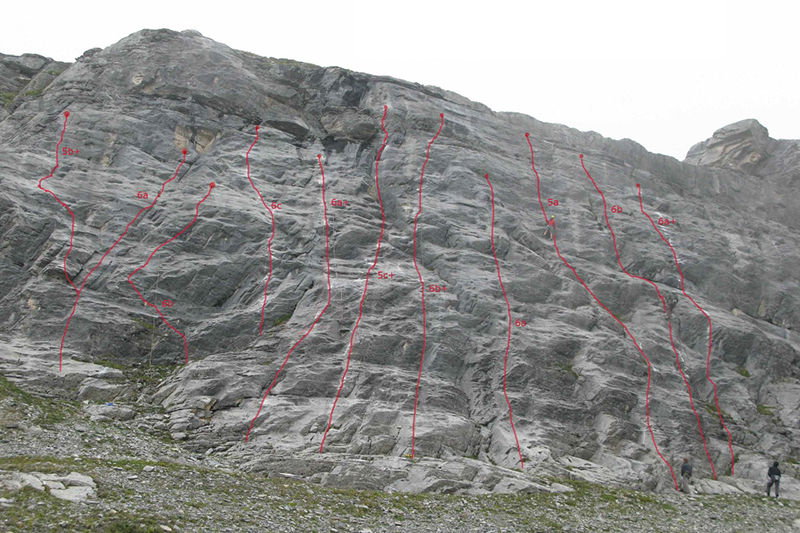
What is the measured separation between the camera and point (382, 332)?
36.0 m

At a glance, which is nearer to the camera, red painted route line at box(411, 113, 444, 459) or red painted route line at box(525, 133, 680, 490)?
red painted route line at box(411, 113, 444, 459)

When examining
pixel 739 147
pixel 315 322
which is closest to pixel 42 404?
pixel 315 322

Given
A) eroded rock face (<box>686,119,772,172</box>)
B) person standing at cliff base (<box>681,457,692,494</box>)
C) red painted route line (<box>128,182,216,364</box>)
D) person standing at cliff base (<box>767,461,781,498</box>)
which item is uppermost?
eroded rock face (<box>686,119,772,172</box>)

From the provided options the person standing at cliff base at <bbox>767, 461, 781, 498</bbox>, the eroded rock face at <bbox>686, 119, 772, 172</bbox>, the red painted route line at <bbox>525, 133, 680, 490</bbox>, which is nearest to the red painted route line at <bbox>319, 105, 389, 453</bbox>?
the red painted route line at <bbox>525, 133, 680, 490</bbox>

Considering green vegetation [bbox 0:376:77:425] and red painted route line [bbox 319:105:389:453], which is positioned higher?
red painted route line [bbox 319:105:389:453]

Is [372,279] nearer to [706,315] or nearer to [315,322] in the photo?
[315,322]

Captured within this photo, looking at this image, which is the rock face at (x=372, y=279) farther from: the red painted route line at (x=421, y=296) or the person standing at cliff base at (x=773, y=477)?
the person standing at cliff base at (x=773, y=477)

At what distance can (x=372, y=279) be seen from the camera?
39469 mm

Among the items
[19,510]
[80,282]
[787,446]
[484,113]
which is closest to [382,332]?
[80,282]

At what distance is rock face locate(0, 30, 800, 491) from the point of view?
102ft

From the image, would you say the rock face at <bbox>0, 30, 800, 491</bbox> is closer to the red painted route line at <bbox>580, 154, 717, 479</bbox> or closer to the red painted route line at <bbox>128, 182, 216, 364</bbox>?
the red painted route line at <bbox>128, 182, 216, 364</bbox>

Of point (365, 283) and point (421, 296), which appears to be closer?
point (421, 296)

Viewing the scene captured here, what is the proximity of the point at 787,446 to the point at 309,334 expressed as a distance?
27.2 meters

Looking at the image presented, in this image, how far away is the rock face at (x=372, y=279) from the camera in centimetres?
3094
